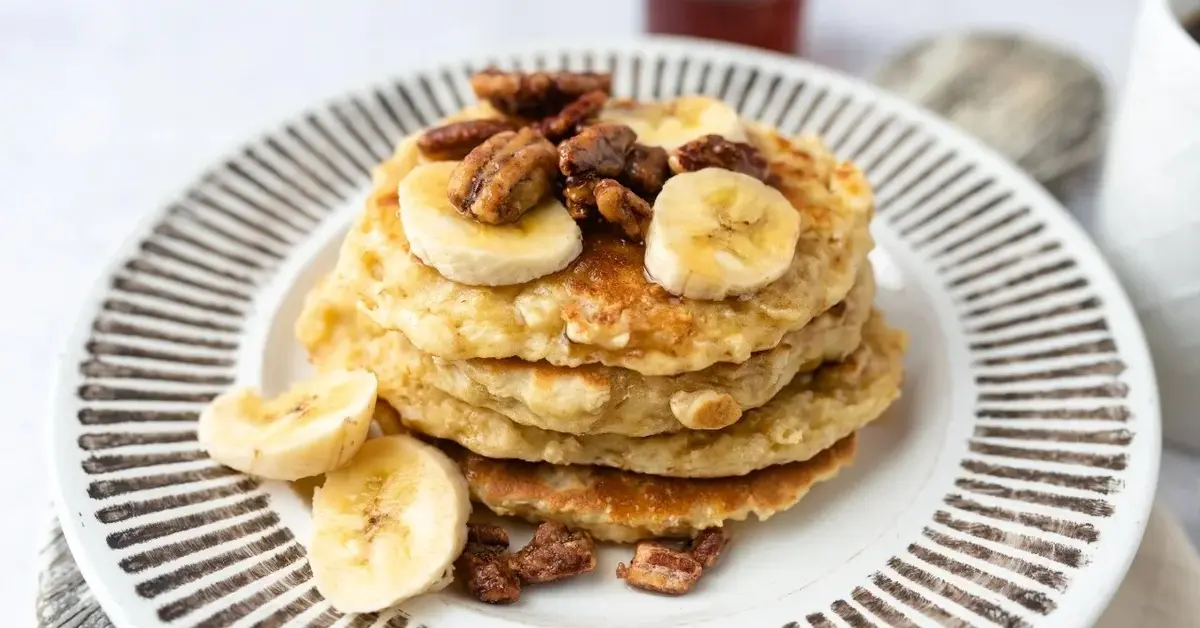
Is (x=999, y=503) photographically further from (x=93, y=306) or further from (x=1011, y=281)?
(x=93, y=306)

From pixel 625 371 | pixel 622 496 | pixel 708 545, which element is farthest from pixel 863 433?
pixel 625 371

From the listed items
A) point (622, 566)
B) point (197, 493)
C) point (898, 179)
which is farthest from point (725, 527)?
point (898, 179)

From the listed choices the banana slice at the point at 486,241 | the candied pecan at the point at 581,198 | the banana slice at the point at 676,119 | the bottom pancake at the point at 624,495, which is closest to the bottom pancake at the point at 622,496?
the bottom pancake at the point at 624,495

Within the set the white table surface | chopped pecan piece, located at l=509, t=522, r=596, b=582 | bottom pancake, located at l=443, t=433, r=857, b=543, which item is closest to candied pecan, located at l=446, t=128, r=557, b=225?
bottom pancake, located at l=443, t=433, r=857, b=543

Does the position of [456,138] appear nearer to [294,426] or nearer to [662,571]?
[294,426]

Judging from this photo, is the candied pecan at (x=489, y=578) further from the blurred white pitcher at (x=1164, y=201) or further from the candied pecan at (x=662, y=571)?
the blurred white pitcher at (x=1164, y=201)

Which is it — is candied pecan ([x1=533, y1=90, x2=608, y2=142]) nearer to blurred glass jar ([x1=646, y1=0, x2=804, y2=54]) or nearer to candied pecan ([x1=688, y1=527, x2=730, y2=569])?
candied pecan ([x1=688, y1=527, x2=730, y2=569])
